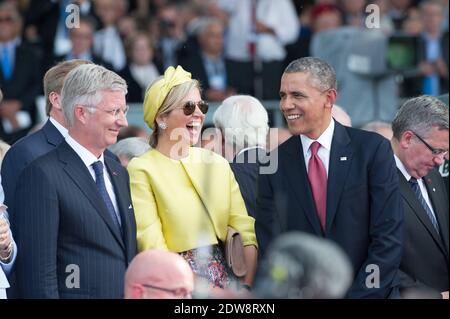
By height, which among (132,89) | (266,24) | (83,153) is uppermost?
(266,24)

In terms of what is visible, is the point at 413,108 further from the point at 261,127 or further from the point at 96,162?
the point at 96,162

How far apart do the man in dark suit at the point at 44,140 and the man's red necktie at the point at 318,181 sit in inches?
52.9

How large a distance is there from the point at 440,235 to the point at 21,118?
18.5 feet

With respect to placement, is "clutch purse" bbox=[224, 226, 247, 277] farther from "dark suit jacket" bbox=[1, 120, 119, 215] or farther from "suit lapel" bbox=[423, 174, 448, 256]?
"suit lapel" bbox=[423, 174, 448, 256]

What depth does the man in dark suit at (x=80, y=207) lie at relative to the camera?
18.2ft

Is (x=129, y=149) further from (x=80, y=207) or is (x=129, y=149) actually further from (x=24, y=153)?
(x=80, y=207)

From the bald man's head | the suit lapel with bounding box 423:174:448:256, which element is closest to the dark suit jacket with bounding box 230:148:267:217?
the suit lapel with bounding box 423:174:448:256

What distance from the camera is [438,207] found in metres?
6.65

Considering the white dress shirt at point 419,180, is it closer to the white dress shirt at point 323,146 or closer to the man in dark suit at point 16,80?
the white dress shirt at point 323,146

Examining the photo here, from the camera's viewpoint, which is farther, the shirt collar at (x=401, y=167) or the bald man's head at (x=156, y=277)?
the shirt collar at (x=401, y=167)

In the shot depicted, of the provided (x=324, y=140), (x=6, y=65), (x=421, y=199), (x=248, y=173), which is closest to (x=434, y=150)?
(x=421, y=199)

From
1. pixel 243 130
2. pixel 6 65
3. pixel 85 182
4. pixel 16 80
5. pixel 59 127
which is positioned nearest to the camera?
pixel 85 182

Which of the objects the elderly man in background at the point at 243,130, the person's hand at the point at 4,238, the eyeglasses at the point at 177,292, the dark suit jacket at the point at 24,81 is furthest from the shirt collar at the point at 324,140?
the dark suit jacket at the point at 24,81

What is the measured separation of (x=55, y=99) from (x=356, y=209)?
1759mm
